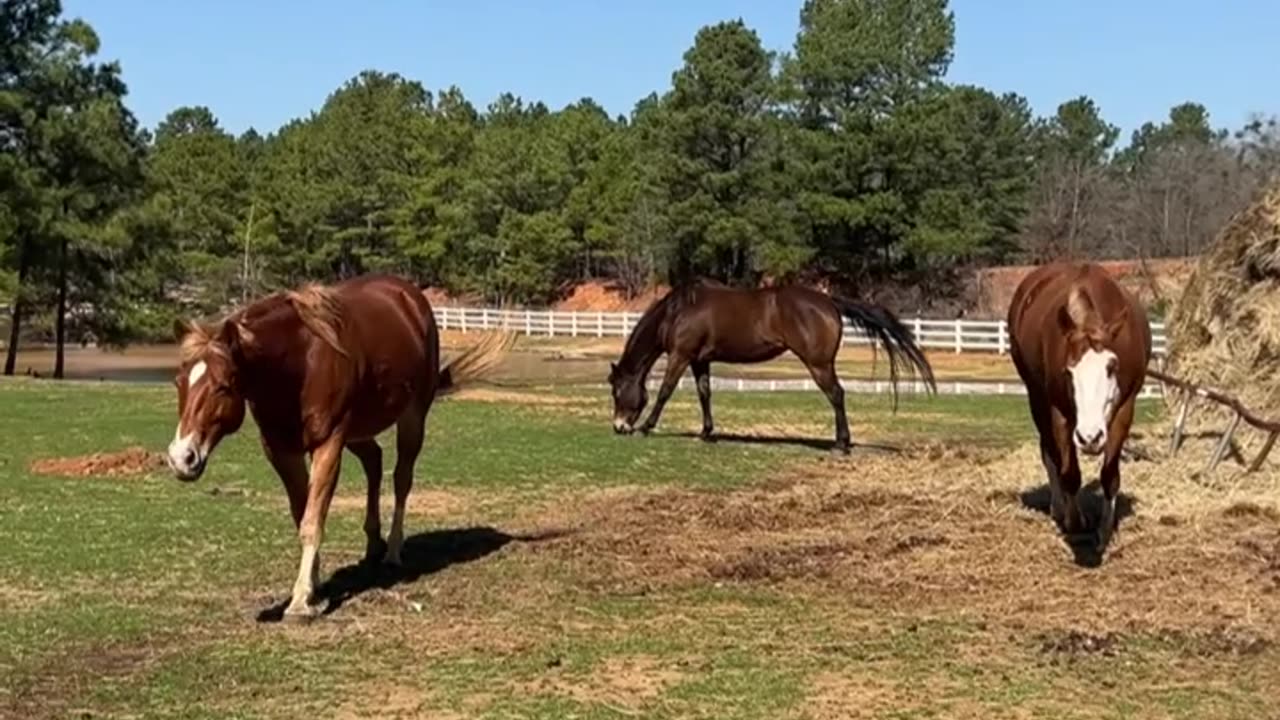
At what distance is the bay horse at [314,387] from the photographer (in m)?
7.92

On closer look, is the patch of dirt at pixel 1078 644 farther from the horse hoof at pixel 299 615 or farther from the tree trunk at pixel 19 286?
the tree trunk at pixel 19 286

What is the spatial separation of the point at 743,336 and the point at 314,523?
33.0 feet

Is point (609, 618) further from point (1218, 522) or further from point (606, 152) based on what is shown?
point (606, 152)

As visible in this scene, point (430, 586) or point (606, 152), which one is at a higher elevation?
point (606, 152)

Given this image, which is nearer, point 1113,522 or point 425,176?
point 1113,522

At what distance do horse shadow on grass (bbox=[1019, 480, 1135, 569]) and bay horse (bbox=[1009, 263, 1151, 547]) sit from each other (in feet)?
0.30

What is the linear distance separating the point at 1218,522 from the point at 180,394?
728cm

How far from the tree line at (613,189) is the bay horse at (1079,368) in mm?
10737

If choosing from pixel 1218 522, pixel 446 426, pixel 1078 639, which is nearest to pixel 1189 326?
pixel 1218 522

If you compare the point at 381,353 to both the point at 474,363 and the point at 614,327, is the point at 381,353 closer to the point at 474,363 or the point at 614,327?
the point at 474,363

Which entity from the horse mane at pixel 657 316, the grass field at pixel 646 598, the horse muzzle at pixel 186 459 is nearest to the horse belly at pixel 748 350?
the horse mane at pixel 657 316

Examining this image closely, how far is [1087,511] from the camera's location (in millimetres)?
11656

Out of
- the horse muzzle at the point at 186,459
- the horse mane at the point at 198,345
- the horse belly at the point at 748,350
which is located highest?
the horse mane at the point at 198,345

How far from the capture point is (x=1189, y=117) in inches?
4759
